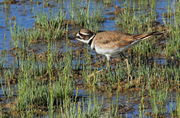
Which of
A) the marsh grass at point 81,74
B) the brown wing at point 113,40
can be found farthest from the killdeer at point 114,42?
the marsh grass at point 81,74

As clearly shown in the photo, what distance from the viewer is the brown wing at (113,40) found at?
1038 cm

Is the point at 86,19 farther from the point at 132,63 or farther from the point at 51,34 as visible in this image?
the point at 132,63

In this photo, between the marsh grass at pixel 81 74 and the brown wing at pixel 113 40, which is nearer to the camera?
the marsh grass at pixel 81 74

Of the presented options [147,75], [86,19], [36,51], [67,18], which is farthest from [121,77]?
[67,18]

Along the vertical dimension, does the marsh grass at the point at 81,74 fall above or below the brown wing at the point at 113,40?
below

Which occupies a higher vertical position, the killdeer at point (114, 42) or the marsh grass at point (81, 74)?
the killdeer at point (114, 42)

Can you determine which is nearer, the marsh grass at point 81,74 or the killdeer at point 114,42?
the marsh grass at point 81,74

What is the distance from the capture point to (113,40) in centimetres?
Result: 1048

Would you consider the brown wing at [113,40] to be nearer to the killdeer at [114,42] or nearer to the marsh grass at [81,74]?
the killdeer at [114,42]

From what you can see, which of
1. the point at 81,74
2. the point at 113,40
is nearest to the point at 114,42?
the point at 113,40

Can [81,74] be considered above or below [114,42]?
below

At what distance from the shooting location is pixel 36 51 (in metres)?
12.2

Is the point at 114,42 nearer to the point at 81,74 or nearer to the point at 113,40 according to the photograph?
the point at 113,40

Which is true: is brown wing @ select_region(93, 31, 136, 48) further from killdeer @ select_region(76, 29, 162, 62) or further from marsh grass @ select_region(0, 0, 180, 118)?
marsh grass @ select_region(0, 0, 180, 118)
